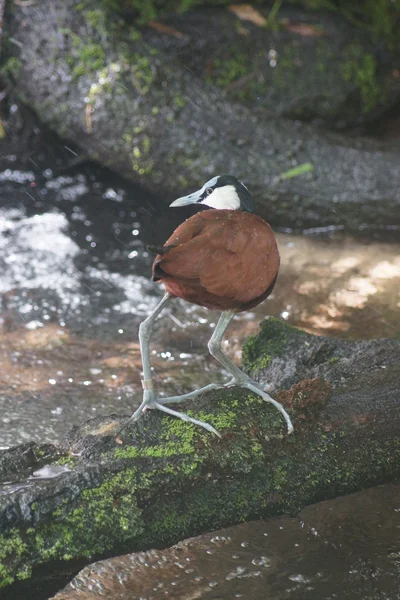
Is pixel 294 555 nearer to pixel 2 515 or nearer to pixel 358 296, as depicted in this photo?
pixel 2 515

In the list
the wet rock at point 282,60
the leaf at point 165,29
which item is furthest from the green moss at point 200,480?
the leaf at point 165,29

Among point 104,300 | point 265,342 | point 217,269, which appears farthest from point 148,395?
point 104,300

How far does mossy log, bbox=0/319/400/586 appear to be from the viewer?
2264 millimetres

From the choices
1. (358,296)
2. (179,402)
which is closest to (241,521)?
(179,402)

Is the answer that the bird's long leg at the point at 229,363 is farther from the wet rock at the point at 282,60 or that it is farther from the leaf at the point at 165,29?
the leaf at the point at 165,29

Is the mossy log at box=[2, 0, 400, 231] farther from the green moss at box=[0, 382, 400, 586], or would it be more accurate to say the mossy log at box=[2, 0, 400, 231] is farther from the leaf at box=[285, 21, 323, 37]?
the green moss at box=[0, 382, 400, 586]

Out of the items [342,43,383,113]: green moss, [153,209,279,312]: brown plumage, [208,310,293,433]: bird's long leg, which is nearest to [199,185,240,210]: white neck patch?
[153,209,279,312]: brown plumage

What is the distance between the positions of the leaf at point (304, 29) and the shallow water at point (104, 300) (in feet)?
7.50

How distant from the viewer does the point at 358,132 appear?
24.4 feet

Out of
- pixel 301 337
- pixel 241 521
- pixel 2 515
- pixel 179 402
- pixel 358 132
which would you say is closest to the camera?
pixel 2 515

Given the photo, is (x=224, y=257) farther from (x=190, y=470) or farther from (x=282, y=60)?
(x=282, y=60)

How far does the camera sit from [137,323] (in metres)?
4.77

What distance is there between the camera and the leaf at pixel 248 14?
23.6 ft

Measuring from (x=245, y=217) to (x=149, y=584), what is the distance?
1.29 m
